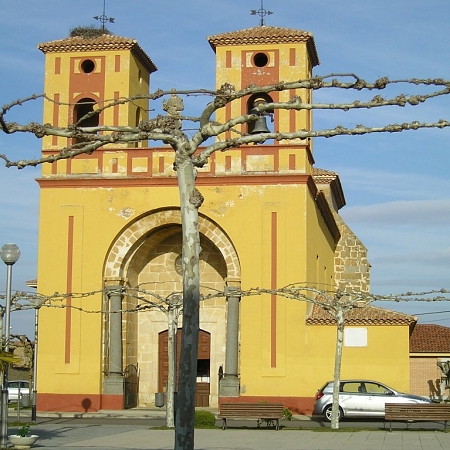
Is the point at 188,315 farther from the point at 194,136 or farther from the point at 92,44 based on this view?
the point at 92,44

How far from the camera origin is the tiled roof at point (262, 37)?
28.7 m

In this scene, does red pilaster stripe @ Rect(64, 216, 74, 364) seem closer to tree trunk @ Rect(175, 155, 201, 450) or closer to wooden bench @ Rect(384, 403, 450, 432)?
wooden bench @ Rect(384, 403, 450, 432)

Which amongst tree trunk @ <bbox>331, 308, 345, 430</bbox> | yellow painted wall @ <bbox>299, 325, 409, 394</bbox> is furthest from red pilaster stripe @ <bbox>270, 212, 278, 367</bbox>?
tree trunk @ <bbox>331, 308, 345, 430</bbox>

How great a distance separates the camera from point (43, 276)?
94.4ft

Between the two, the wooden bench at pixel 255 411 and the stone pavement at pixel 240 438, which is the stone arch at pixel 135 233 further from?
the wooden bench at pixel 255 411

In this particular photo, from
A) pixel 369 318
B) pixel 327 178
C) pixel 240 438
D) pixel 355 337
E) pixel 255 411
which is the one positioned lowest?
pixel 240 438

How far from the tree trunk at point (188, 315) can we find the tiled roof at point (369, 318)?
18.0 m

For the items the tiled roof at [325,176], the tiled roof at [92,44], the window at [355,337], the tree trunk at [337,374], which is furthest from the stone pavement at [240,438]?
the tiled roof at [325,176]

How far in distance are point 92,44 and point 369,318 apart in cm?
1219

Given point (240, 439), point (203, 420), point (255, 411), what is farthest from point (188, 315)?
point (203, 420)

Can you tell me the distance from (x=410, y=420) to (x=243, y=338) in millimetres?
7283

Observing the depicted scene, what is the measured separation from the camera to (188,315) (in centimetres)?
970

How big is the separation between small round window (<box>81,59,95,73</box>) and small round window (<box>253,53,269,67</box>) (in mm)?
5199

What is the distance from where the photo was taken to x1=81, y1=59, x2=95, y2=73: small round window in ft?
97.6
